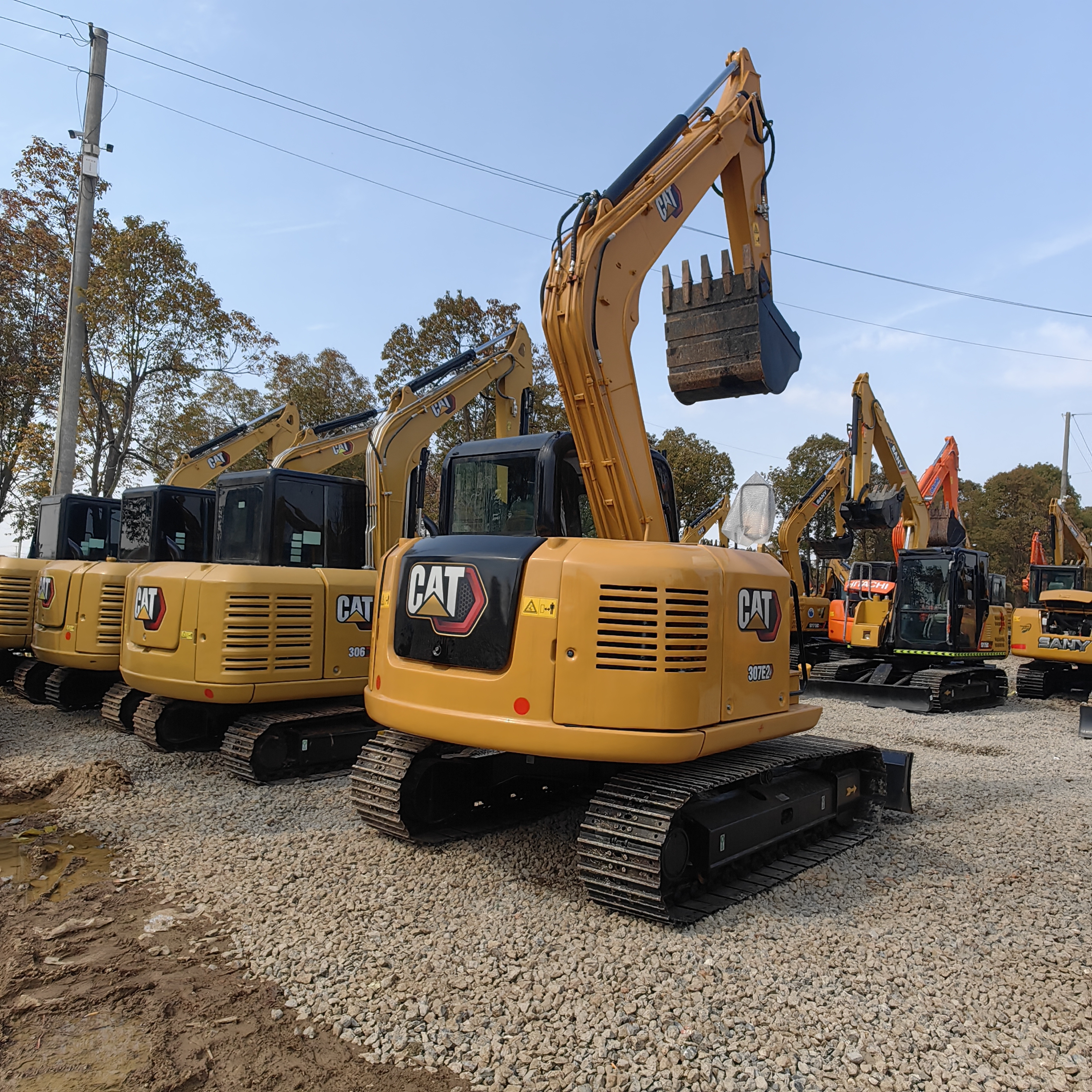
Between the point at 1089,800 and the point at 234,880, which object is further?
the point at 1089,800

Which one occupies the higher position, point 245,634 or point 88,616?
point 245,634

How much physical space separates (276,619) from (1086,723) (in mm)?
9936

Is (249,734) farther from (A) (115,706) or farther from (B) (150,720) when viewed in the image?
(A) (115,706)

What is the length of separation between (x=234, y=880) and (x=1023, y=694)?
1405 cm

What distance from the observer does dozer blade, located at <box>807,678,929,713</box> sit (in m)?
12.5

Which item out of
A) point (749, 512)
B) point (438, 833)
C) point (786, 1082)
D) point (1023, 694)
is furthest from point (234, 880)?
point (749, 512)

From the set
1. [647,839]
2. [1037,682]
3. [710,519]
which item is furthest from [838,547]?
[647,839]

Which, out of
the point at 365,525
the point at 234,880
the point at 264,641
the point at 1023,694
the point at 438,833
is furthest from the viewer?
the point at 1023,694

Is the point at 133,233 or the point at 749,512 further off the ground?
the point at 133,233

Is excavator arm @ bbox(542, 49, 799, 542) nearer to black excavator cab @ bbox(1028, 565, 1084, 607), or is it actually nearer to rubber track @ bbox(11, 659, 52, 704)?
rubber track @ bbox(11, 659, 52, 704)

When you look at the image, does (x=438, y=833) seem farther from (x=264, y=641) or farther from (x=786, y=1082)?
(x=786, y=1082)

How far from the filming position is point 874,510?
14.8 meters

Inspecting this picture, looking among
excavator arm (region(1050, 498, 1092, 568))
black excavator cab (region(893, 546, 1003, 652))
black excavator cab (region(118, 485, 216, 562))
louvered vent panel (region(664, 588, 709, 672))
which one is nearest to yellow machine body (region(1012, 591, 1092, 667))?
black excavator cab (region(893, 546, 1003, 652))

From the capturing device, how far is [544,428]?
19.6 meters
